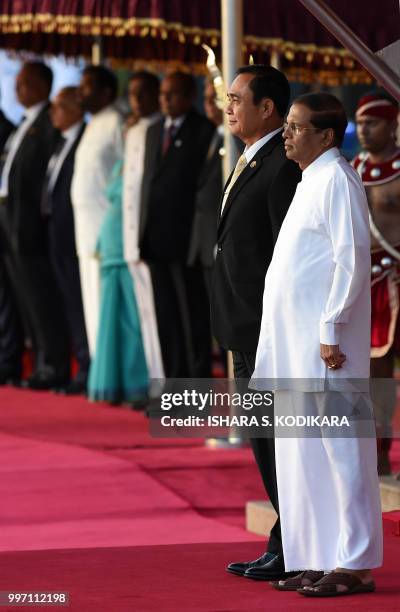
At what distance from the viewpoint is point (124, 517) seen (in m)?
7.76

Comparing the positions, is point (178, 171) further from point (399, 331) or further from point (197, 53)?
point (399, 331)

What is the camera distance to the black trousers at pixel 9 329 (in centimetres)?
1321

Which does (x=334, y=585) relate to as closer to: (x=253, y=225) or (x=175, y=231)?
(x=253, y=225)

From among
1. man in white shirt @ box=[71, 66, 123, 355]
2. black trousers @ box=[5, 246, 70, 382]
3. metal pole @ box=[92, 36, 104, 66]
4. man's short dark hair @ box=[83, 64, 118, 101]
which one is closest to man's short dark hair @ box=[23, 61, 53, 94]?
metal pole @ box=[92, 36, 104, 66]

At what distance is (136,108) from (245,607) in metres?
6.19

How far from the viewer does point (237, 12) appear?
362 inches

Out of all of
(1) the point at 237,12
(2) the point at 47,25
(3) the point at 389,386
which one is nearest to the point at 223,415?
(3) the point at 389,386

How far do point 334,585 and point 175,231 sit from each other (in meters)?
5.76

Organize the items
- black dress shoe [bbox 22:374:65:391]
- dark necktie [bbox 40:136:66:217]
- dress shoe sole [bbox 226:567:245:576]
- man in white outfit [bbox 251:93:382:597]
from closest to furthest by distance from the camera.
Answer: man in white outfit [bbox 251:93:382:597], dress shoe sole [bbox 226:567:245:576], dark necktie [bbox 40:136:66:217], black dress shoe [bbox 22:374:65:391]

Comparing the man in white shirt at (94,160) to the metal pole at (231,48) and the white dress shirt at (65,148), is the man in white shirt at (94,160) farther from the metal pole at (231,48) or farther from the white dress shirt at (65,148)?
the metal pole at (231,48)

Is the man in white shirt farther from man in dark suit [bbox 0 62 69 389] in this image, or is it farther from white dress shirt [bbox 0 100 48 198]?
white dress shirt [bbox 0 100 48 198]

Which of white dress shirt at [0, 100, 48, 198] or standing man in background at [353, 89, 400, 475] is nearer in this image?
standing man in background at [353, 89, 400, 475]

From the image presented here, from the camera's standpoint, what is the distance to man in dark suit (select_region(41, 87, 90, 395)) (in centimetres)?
1202

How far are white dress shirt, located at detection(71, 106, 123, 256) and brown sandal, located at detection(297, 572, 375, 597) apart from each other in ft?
21.3
